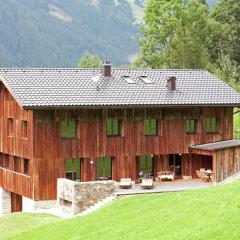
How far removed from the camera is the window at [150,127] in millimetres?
42016

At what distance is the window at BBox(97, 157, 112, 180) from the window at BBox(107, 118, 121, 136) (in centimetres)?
149

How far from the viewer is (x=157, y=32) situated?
229ft

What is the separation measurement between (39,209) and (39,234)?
9325 millimetres

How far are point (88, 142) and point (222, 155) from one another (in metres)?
7.74

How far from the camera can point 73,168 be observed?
40.3 metres

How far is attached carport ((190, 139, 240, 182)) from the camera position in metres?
40.5

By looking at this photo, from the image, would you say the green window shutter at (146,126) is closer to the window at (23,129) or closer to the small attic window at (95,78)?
the small attic window at (95,78)

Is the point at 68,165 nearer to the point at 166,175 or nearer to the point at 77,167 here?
the point at 77,167

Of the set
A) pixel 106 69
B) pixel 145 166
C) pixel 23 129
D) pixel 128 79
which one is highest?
pixel 106 69

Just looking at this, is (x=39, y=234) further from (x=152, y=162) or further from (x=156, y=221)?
(x=152, y=162)

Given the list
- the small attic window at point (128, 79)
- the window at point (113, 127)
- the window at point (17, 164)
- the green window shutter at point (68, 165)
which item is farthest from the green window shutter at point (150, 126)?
the window at point (17, 164)

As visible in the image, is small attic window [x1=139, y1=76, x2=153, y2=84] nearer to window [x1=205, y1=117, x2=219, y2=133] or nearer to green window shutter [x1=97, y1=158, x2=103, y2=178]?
window [x1=205, y1=117, x2=219, y2=133]

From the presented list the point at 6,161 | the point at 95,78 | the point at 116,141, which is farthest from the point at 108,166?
the point at 6,161

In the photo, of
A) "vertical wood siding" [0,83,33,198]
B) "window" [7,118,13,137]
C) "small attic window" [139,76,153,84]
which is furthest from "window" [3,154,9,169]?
"small attic window" [139,76,153,84]
